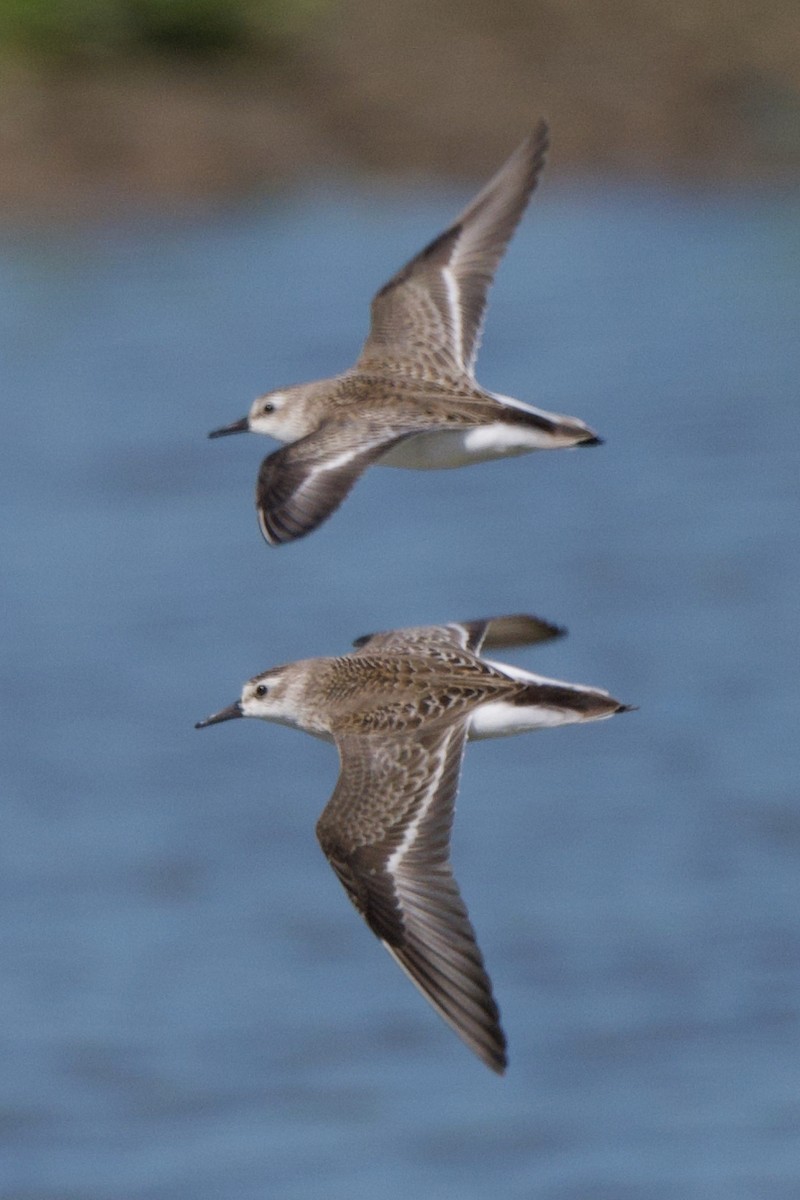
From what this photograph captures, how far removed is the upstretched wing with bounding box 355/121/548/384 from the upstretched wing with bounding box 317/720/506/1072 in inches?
68.4

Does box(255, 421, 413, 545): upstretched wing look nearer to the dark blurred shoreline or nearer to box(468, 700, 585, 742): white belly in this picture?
box(468, 700, 585, 742): white belly

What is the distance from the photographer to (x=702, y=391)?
2108cm

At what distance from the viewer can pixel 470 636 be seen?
23.2 feet

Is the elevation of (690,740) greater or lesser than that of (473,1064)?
greater

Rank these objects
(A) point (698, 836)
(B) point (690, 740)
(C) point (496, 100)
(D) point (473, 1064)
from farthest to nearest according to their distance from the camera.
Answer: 1. (C) point (496, 100)
2. (B) point (690, 740)
3. (A) point (698, 836)
4. (D) point (473, 1064)

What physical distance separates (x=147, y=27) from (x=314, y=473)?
1667 centimetres

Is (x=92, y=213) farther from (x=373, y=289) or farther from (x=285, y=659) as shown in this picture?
(x=285, y=659)

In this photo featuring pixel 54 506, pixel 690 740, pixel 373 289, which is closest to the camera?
pixel 690 740

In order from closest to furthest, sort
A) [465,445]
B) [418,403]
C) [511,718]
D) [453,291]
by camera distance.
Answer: [511,718] → [465,445] → [418,403] → [453,291]

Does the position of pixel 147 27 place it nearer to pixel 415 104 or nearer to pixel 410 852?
pixel 415 104

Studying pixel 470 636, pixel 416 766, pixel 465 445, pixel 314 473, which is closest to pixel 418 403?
pixel 465 445

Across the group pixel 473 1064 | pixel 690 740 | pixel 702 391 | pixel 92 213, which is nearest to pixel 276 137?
pixel 92 213

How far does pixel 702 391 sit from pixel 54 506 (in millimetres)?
5589

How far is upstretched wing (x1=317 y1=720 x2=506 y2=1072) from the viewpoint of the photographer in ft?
18.6
